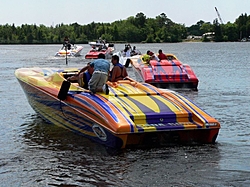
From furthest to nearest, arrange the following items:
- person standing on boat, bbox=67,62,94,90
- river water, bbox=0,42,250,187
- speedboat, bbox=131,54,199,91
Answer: speedboat, bbox=131,54,199,91 < person standing on boat, bbox=67,62,94,90 < river water, bbox=0,42,250,187

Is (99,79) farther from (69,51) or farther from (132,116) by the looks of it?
(69,51)

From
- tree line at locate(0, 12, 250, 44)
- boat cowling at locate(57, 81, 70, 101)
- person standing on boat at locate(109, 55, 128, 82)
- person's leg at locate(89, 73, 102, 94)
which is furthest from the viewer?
tree line at locate(0, 12, 250, 44)

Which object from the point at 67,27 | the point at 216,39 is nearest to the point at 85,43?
the point at 67,27

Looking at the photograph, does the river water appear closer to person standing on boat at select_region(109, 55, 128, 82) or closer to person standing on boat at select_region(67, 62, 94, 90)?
person standing on boat at select_region(67, 62, 94, 90)

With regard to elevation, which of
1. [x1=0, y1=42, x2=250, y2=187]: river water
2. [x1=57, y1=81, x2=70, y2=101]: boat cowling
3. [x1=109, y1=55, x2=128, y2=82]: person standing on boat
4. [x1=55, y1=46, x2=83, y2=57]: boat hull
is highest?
[x1=109, y1=55, x2=128, y2=82]: person standing on boat

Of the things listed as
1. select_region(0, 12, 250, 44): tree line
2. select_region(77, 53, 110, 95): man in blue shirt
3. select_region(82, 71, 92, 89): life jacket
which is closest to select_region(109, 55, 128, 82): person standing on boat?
select_region(82, 71, 92, 89): life jacket

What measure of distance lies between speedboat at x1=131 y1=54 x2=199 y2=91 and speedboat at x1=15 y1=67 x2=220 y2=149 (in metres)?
6.69

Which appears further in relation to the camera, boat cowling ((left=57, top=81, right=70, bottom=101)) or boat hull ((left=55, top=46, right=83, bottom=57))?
boat hull ((left=55, top=46, right=83, bottom=57))

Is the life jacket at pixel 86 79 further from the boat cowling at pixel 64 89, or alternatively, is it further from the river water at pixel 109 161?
the river water at pixel 109 161

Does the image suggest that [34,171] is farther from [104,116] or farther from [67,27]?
[67,27]

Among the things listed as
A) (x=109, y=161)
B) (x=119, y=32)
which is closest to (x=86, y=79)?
(x=109, y=161)

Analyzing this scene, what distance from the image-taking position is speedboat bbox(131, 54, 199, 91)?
660 inches

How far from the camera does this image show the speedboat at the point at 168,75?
16766 mm

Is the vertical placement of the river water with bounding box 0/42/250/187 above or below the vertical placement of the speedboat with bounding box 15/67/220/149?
below
